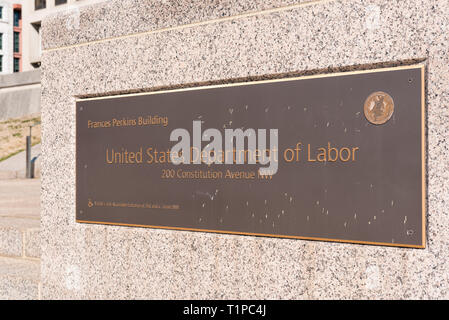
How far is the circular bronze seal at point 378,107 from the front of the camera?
3.16 m

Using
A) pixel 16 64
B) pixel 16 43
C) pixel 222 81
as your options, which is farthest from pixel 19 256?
pixel 16 43

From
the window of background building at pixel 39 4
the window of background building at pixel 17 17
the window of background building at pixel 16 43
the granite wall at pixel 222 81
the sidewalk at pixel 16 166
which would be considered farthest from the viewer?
the window of background building at pixel 17 17

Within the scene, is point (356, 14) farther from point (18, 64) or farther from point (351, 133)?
point (18, 64)

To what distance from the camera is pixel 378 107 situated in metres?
3.20

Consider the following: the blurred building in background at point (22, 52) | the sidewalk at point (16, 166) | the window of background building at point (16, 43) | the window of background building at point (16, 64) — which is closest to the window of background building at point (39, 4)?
the blurred building in background at point (22, 52)

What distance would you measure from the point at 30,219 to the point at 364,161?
Answer: 445 cm

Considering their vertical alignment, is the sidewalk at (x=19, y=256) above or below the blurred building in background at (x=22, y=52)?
below

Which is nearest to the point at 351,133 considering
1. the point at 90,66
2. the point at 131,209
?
the point at 131,209

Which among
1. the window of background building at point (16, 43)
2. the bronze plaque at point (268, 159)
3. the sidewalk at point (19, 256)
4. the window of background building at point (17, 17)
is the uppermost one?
the window of background building at point (17, 17)

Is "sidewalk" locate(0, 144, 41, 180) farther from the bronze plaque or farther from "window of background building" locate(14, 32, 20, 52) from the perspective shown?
"window of background building" locate(14, 32, 20, 52)

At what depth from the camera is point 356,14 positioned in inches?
131

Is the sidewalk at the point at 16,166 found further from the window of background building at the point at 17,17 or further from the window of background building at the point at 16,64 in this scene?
the window of background building at the point at 17,17

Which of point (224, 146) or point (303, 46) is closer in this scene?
point (303, 46)

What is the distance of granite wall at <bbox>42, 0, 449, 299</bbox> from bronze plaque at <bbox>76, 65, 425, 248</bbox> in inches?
3.6
